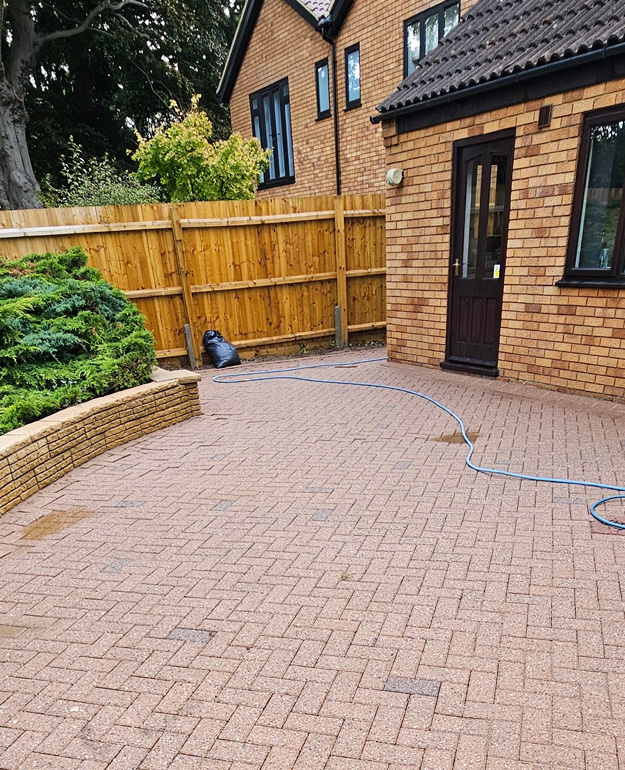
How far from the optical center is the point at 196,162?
938 cm

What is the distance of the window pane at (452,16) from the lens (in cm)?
884

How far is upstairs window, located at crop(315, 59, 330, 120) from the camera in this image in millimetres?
11672

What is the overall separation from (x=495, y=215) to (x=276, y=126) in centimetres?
971

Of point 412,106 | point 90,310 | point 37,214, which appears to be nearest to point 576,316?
point 412,106

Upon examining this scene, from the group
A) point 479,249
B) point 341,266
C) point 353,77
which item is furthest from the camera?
point 353,77

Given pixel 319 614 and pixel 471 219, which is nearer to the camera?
pixel 319 614

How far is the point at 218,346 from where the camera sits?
8039mm

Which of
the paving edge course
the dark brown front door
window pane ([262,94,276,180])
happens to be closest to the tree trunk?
window pane ([262,94,276,180])

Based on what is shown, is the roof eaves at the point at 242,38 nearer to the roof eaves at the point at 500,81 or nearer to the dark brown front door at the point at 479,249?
the roof eaves at the point at 500,81

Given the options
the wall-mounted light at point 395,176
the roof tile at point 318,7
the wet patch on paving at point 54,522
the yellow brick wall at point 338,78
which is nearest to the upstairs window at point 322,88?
the yellow brick wall at point 338,78

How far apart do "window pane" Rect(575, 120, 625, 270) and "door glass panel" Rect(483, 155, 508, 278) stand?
Answer: 3.19 ft

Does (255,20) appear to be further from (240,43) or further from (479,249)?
(479,249)

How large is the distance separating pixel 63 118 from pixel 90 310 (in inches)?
722

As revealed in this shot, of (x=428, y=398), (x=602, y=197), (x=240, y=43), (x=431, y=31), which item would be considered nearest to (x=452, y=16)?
(x=431, y=31)
